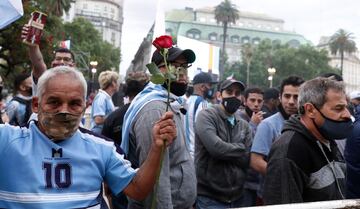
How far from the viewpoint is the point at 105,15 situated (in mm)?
129250

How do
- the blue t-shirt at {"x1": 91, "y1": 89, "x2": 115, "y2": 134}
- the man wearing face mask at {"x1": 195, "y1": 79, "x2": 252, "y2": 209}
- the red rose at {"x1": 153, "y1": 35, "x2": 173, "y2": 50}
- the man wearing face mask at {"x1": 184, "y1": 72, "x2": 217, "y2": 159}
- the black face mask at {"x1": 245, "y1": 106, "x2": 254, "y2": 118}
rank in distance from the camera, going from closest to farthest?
the red rose at {"x1": 153, "y1": 35, "x2": 173, "y2": 50} < the man wearing face mask at {"x1": 195, "y1": 79, "x2": 252, "y2": 209} < the black face mask at {"x1": 245, "y1": 106, "x2": 254, "y2": 118} < the man wearing face mask at {"x1": 184, "y1": 72, "x2": 217, "y2": 159} < the blue t-shirt at {"x1": 91, "y1": 89, "x2": 115, "y2": 134}

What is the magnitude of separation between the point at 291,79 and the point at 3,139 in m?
3.26

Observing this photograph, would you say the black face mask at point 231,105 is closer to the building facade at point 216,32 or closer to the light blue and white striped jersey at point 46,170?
the light blue and white striped jersey at point 46,170

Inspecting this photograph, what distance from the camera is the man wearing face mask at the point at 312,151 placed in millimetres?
2861

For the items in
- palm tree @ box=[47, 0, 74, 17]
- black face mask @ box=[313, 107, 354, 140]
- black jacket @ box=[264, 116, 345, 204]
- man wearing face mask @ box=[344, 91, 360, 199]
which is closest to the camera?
black jacket @ box=[264, 116, 345, 204]

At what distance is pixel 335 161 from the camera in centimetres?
313

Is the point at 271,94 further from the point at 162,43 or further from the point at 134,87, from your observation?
the point at 162,43

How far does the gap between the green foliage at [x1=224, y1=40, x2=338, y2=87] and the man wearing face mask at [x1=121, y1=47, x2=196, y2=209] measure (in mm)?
74885

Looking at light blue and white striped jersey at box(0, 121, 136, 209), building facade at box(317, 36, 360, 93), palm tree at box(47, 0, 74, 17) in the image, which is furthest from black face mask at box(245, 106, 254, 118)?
building facade at box(317, 36, 360, 93)

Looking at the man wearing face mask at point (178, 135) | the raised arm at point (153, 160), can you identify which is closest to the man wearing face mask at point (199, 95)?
the man wearing face mask at point (178, 135)

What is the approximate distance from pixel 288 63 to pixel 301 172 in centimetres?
7718

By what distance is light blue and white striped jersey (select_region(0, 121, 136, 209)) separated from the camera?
2029mm

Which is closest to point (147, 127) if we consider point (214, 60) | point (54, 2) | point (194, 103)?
point (194, 103)

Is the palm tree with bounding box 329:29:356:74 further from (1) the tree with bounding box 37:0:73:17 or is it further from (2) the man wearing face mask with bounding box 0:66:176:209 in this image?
(2) the man wearing face mask with bounding box 0:66:176:209
